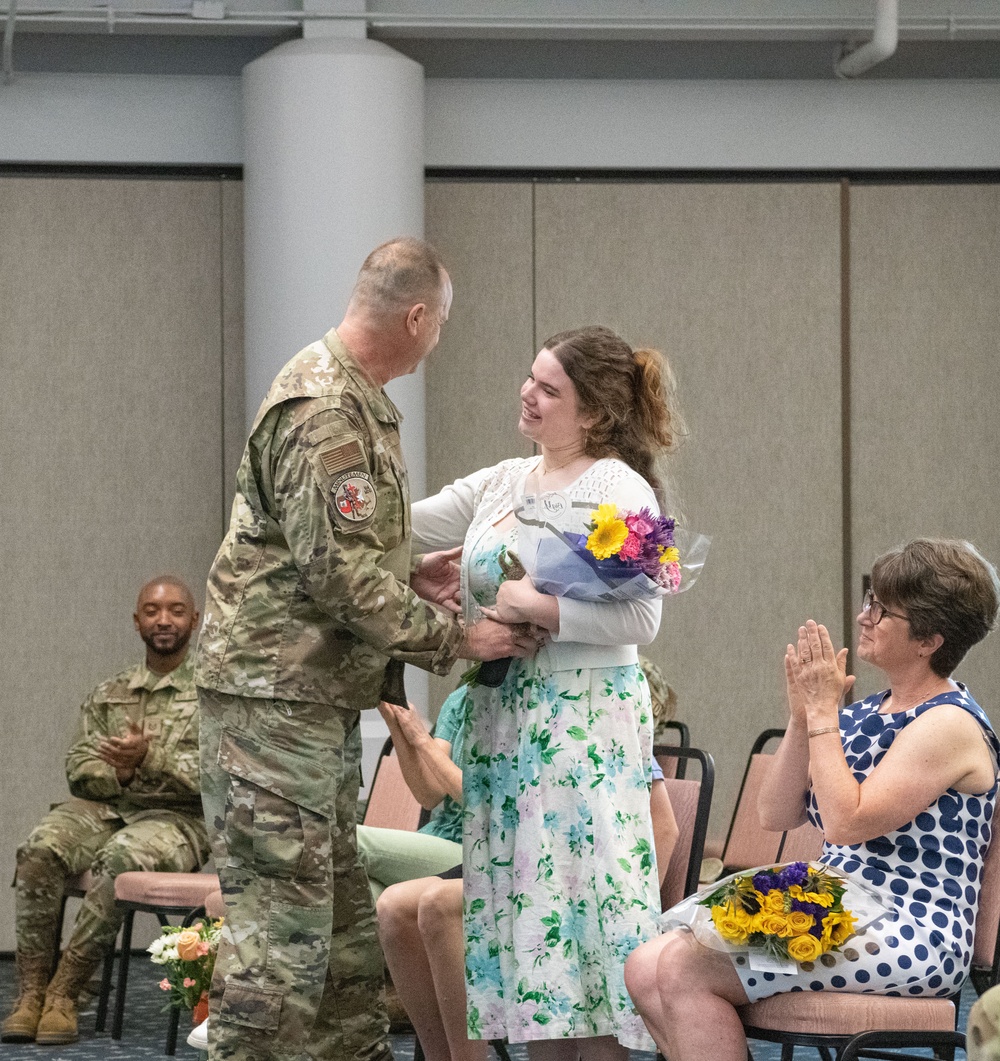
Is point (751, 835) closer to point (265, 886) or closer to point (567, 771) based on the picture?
point (567, 771)

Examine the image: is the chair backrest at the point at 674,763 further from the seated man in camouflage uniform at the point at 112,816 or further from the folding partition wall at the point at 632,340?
the seated man in camouflage uniform at the point at 112,816

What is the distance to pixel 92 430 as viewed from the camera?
19.2 feet

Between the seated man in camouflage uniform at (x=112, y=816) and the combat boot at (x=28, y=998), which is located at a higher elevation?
the seated man in camouflage uniform at (x=112, y=816)

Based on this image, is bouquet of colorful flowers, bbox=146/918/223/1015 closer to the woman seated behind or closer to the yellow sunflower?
the woman seated behind

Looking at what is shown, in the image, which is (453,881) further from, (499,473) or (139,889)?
(139,889)

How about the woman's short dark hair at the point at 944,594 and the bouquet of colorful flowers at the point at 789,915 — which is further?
the woman's short dark hair at the point at 944,594

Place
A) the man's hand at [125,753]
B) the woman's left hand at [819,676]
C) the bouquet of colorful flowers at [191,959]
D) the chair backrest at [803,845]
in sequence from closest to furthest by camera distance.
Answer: the woman's left hand at [819,676], the bouquet of colorful flowers at [191,959], the chair backrest at [803,845], the man's hand at [125,753]

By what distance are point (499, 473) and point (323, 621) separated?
63cm

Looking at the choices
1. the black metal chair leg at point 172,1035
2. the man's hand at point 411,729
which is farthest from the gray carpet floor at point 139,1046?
the man's hand at point 411,729

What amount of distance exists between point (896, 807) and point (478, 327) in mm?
3780

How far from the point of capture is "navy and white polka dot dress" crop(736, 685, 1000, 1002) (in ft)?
8.10

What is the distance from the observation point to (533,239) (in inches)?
235

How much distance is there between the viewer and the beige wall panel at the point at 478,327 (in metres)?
5.95

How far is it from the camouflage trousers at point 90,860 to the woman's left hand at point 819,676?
272cm
